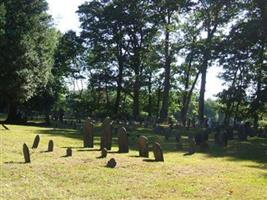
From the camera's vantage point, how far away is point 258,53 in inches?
1582

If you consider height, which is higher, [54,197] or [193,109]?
[193,109]

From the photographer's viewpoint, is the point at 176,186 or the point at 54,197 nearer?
the point at 54,197

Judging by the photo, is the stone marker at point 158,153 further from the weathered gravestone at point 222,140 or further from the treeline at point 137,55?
the treeline at point 137,55

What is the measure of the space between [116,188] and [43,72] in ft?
103

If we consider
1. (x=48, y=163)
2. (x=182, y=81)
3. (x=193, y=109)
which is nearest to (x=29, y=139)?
(x=48, y=163)

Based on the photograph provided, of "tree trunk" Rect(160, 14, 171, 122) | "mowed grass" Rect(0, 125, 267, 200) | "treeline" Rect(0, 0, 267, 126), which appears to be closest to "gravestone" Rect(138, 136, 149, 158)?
"mowed grass" Rect(0, 125, 267, 200)

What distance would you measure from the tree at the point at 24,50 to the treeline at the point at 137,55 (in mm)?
78

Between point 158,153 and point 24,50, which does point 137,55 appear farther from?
point 158,153

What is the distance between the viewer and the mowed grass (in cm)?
1327

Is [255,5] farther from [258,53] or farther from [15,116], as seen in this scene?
[15,116]

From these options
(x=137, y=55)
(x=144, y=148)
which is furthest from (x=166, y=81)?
(x=144, y=148)

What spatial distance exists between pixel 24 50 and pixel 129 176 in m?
27.9

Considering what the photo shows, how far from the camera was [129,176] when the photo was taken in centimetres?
1580

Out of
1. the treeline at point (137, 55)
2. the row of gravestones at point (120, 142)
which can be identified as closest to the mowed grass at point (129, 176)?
the row of gravestones at point (120, 142)
